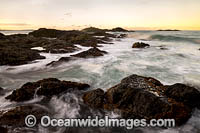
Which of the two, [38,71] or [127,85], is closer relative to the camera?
[127,85]

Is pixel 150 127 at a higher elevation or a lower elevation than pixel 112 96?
lower

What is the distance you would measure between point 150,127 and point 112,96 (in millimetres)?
1440

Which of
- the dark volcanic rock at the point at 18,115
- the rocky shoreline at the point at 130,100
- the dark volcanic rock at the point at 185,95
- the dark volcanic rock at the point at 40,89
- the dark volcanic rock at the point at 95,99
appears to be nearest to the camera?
the dark volcanic rock at the point at 18,115

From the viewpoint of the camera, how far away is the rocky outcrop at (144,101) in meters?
3.87

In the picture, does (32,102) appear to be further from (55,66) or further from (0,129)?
(55,66)

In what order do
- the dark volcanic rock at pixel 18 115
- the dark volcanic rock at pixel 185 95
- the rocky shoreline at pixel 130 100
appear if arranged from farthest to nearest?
the dark volcanic rock at pixel 185 95 → the rocky shoreline at pixel 130 100 → the dark volcanic rock at pixel 18 115

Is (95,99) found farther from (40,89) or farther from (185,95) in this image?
(185,95)

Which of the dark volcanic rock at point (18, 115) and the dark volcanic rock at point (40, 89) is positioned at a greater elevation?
the dark volcanic rock at point (40, 89)

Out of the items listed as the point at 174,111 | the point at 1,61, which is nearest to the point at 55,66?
the point at 1,61

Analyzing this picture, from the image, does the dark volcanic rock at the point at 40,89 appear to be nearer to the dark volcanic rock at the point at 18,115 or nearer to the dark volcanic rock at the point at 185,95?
the dark volcanic rock at the point at 18,115

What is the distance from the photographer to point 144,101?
4.11 m

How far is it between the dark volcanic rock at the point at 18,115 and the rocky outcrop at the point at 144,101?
1534mm

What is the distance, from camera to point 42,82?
5512mm

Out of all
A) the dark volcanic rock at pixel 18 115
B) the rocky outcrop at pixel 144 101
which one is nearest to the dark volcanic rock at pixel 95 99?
the rocky outcrop at pixel 144 101
